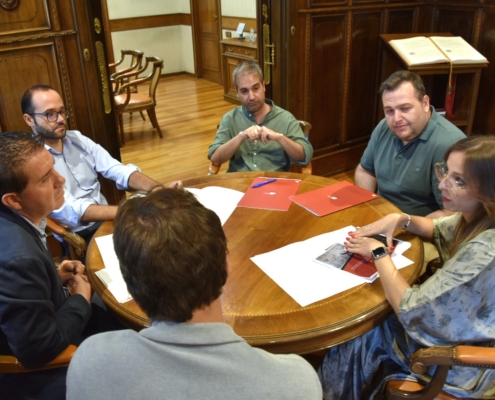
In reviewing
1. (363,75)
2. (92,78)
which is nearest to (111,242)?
(92,78)

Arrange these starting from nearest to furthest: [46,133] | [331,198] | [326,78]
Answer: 1. [331,198]
2. [46,133]
3. [326,78]

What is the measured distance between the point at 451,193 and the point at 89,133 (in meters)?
2.36

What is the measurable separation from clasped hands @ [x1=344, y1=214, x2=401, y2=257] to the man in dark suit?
88 centimetres

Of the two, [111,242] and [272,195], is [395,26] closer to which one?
[272,195]

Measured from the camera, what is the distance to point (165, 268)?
765 mm

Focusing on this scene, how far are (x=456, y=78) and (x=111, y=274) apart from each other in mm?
3489

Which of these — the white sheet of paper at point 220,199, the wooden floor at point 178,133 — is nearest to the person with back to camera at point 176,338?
the white sheet of paper at point 220,199

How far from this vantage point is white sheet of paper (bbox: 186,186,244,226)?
183cm

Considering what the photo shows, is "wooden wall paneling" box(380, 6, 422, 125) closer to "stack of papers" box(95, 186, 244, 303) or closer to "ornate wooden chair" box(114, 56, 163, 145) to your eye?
"ornate wooden chair" box(114, 56, 163, 145)

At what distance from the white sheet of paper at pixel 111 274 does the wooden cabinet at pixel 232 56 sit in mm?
4664

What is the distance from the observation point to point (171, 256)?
2.50 ft

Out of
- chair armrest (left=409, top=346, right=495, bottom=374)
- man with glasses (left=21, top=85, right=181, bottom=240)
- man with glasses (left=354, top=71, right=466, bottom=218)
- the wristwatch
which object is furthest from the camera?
man with glasses (left=21, top=85, right=181, bottom=240)

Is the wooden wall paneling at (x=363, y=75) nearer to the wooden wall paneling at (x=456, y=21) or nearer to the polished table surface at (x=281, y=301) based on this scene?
the wooden wall paneling at (x=456, y=21)

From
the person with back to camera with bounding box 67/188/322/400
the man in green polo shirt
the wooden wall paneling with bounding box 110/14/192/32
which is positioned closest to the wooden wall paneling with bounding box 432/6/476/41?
the man in green polo shirt
